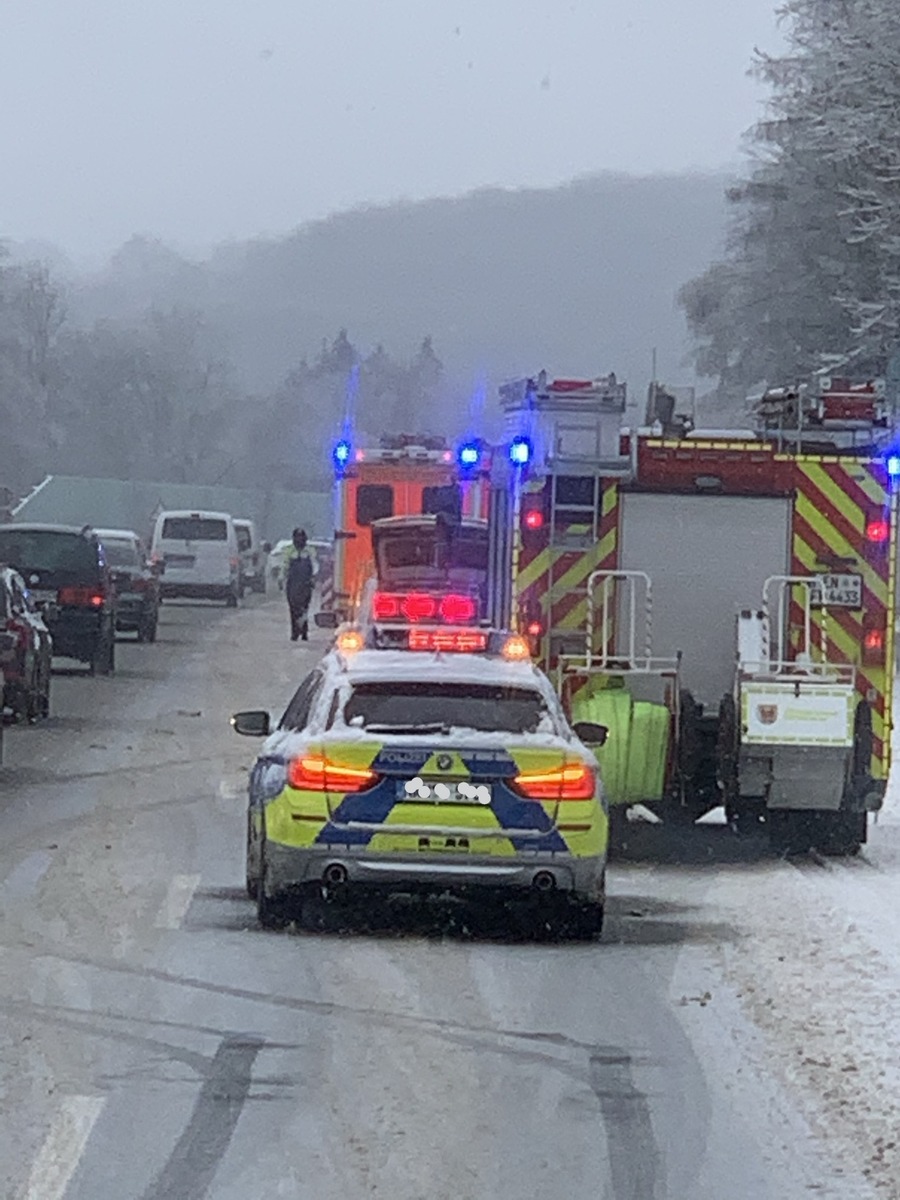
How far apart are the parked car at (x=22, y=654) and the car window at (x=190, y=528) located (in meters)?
29.1

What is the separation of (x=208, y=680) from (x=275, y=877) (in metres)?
19.3

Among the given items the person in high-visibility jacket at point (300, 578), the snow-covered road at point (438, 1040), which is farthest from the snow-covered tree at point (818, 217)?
the snow-covered road at point (438, 1040)

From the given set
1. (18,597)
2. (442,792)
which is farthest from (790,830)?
(18,597)

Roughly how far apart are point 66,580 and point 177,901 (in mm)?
17492

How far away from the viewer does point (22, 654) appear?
23.9m

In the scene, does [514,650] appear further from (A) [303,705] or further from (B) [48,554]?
(B) [48,554]

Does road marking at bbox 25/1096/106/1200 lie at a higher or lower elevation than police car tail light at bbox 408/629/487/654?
lower

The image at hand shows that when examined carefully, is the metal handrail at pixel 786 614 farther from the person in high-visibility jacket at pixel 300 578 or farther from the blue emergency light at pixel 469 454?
the person in high-visibility jacket at pixel 300 578

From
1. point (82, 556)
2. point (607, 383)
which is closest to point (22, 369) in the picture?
point (82, 556)

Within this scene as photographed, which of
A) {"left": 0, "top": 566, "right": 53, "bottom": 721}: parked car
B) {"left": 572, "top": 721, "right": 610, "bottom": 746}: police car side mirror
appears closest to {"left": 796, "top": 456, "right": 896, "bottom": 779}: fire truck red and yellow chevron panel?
{"left": 572, "top": 721, "right": 610, "bottom": 746}: police car side mirror

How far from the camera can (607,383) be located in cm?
1756

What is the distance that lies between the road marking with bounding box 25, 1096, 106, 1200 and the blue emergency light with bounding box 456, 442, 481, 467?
10.5 metres

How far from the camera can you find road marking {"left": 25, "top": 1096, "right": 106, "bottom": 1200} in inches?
302

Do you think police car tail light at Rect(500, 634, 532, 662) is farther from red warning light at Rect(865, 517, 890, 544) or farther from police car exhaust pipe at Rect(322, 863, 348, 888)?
red warning light at Rect(865, 517, 890, 544)
